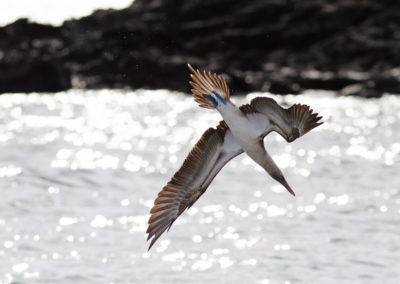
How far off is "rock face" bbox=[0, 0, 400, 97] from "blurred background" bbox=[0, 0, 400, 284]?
0.66 feet

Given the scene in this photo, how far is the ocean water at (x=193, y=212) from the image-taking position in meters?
13.5

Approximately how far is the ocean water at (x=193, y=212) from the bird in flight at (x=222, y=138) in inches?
211

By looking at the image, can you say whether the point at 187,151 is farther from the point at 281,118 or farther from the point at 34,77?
the point at 34,77

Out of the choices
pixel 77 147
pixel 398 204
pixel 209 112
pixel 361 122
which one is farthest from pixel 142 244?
pixel 209 112

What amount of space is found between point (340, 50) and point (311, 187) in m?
47.4

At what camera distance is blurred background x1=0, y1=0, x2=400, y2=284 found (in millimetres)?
14070

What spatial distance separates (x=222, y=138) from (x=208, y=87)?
102 centimetres

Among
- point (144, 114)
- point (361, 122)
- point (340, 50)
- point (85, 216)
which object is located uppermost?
point (340, 50)

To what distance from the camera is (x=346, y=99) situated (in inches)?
2093

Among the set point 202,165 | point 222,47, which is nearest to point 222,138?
point 202,165

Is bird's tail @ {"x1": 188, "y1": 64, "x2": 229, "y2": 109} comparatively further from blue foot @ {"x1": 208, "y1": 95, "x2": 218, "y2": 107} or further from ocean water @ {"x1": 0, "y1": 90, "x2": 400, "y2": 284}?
ocean water @ {"x1": 0, "y1": 90, "x2": 400, "y2": 284}

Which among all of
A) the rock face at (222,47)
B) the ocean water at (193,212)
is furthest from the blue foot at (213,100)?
the rock face at (222,47)

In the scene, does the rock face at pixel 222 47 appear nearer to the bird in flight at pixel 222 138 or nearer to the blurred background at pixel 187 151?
the blurred background at pixel 187 151

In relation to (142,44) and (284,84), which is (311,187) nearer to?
(284,84)
